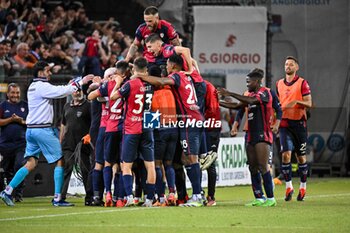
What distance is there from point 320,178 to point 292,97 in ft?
32.7

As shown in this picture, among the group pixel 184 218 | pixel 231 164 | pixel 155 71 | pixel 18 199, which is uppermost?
pixel 155 71

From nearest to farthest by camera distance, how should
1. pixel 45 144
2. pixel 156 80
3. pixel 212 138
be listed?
pixel 156 80 → pixel 45 144 → pixel 212 138

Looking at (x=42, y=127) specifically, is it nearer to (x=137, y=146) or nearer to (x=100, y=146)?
(x=100, y=146)

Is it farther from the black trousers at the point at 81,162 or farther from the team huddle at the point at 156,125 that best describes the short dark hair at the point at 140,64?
the black trousers at the point at 81,162

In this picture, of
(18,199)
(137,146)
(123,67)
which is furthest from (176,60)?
(18,199)

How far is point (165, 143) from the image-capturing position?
18.0 metres

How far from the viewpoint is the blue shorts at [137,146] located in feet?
57.2

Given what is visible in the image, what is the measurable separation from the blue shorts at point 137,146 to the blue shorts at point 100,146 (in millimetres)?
834

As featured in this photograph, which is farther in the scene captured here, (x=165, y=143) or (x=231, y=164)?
(x=231, y=164)

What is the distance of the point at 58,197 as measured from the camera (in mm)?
18609

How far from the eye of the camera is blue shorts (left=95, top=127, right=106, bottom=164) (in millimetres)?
18281

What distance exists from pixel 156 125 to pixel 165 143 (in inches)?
13.3

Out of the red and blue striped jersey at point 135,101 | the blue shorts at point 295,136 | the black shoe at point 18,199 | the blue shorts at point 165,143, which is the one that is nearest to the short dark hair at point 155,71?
the red and blue striped jersey at point 135,101

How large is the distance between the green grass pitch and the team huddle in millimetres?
677
